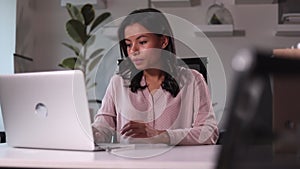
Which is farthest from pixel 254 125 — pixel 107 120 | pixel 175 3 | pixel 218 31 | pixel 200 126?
pixel 175 3

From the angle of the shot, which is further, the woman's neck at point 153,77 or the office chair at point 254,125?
the woman's neck at point 153,77

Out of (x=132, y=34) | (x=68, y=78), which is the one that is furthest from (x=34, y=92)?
(x=132, y=34)

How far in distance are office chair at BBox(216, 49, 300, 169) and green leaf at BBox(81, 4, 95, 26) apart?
3.05 metres

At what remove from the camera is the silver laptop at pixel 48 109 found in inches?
52.3

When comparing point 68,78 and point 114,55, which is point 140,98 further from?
point 114,55

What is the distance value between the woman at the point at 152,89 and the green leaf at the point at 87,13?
1322 millimetres

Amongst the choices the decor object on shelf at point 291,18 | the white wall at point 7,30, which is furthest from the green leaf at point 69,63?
the decor object on shelf at point 291,18

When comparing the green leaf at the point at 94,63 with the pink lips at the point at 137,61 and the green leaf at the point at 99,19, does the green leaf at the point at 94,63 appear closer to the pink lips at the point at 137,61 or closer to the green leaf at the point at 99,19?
the green leaf at the point at 99,19

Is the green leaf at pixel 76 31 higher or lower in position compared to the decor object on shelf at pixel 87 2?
lower

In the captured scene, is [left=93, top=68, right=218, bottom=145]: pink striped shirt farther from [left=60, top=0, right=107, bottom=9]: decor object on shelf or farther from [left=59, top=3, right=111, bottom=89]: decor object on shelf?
[left=60, top=0, right=107, bottom=9]: decor object on shelf

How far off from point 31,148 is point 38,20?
2432mm

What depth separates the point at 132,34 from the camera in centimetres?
208

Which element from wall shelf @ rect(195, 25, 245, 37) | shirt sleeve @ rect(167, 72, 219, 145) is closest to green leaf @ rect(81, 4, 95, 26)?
wall shelf @ rect(195, 25, 245, 37)

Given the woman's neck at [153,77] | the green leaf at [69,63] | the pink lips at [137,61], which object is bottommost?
the woman's neck at [153,77]
